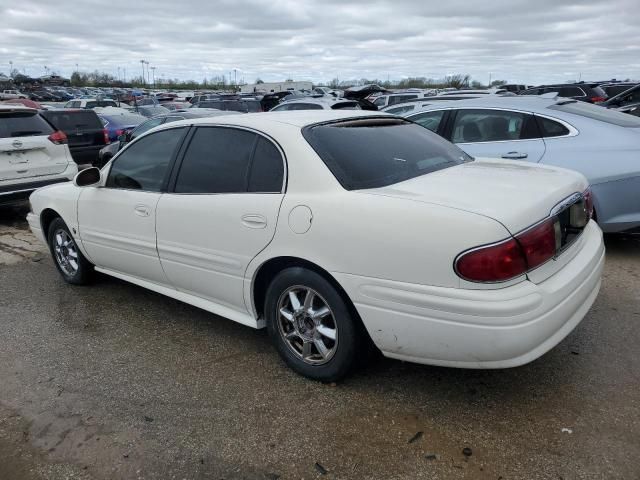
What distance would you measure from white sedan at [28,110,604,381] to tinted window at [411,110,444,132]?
2377mm

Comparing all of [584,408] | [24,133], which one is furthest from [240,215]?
[24,133]

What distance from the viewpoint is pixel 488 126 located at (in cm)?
580

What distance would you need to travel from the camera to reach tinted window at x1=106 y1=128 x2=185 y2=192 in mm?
3890

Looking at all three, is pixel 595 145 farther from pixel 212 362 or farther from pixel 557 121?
pixel 212 362

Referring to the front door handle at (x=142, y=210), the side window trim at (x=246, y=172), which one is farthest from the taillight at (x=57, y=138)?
the side window trim at (x=246, y=172)

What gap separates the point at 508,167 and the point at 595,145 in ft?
6.73

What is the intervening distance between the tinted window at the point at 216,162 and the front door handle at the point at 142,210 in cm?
31

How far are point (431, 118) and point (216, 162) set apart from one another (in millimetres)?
3533

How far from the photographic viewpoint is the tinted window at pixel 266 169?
314 centimetres

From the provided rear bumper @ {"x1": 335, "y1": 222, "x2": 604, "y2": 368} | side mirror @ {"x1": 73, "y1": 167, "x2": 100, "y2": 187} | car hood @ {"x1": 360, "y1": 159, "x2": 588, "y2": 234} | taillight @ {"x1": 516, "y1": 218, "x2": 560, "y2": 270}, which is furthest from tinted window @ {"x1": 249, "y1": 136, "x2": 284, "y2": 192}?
side mirror @ {"x1": 73, "y1": 167, "x2": 100, "y2": 187}

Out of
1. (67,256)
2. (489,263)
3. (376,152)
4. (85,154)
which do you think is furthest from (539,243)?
(85,154)

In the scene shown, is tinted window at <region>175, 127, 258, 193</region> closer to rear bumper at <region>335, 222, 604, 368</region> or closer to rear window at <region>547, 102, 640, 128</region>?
rear bumper at <region>335, 222, 604, 368</region>

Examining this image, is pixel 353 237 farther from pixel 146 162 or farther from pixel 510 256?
pixel 146 162

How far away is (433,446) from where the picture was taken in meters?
2.57
